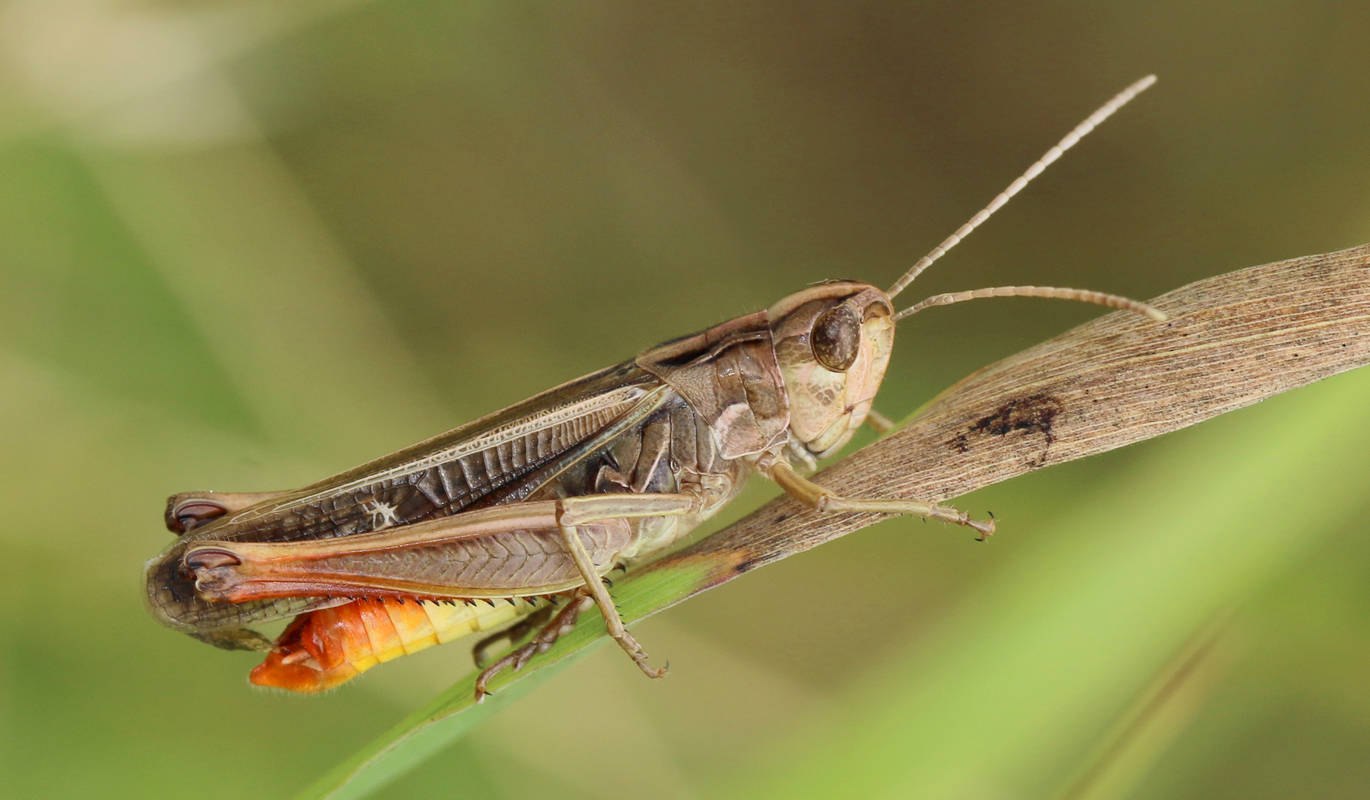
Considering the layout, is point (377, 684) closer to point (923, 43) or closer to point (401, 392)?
point (401, 392)

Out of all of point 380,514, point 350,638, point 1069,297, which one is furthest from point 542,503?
point 1069,297

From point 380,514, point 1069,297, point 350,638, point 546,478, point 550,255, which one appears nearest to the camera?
point 1069,297

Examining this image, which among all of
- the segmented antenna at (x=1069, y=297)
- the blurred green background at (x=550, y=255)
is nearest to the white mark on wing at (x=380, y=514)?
the blurred green background at (x=550, y=255)

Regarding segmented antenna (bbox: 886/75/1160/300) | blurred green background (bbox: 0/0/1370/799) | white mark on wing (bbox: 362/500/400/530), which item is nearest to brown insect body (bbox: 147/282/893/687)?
white mark on wing (bbox: 362/500/400/530)

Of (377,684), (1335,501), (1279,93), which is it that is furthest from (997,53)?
(377,684)

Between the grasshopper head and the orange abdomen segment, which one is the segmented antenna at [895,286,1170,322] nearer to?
the grasshopper head

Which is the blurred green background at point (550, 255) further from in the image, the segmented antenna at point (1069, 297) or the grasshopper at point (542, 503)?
the grasshopper at point (542, 503)

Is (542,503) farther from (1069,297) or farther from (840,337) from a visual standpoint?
(1069,297)

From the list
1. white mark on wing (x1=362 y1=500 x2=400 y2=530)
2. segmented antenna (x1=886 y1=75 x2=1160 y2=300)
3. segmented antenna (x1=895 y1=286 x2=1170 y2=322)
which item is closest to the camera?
segmented antenna (x1=895 y1=286 x2=1170 y2=322)
